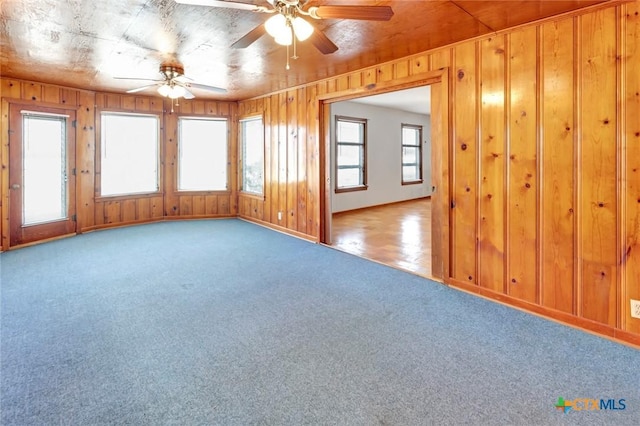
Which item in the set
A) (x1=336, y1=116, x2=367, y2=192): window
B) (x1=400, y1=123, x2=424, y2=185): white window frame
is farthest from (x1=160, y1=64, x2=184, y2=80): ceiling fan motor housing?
(x1=400, y1=123, x2=424, y2=185): white window frame

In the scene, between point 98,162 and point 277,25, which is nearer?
point 277,25

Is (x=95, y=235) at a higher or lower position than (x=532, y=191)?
lower

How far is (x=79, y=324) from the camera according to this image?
2.77 meters

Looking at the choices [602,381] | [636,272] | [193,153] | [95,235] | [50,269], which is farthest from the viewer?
[193,153]

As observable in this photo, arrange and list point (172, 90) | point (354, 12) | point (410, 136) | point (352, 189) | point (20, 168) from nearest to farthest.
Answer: point (354, 12) < point (172, 90) < point (20, 168) < point (352, 189) < point (410, 136)

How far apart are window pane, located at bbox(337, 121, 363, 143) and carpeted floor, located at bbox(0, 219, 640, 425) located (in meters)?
5.19

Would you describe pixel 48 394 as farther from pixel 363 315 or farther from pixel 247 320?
pixel 363 315

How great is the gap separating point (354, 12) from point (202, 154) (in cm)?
601

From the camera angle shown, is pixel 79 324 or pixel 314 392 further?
pixel 79 324

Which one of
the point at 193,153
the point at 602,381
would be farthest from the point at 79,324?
the point at 193,153

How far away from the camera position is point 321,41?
2.68m

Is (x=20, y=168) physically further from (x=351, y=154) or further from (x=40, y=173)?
(x=351, y=154)

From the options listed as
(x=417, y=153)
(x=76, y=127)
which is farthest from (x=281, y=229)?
(x=417, y=153)

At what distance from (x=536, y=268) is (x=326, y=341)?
1896 mm
